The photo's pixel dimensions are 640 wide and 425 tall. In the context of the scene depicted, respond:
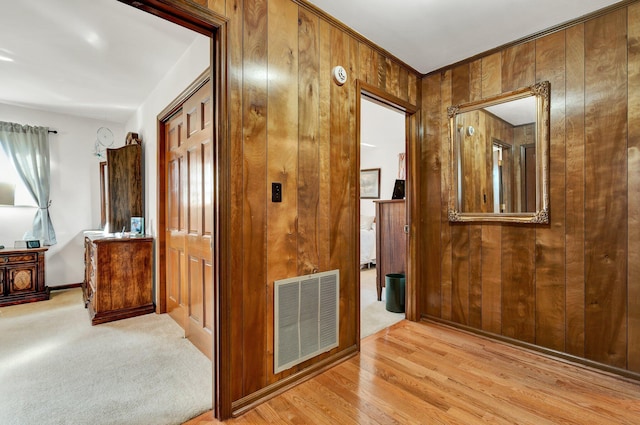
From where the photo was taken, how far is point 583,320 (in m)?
2.16

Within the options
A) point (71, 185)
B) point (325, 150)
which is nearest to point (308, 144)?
point (325, 150)

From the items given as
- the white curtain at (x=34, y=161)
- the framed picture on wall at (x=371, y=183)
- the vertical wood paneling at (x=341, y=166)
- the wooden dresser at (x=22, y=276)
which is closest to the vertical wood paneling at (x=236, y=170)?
the vertical wood paneling at (x=341, y=166)

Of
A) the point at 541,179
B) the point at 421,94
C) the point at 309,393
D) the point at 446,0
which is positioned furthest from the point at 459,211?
the point at 309,393

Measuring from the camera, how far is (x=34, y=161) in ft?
13.4

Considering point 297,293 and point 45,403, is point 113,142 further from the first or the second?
point 297,293

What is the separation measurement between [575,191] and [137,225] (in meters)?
4.42

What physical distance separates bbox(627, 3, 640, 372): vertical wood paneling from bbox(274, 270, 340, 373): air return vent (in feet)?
6.48

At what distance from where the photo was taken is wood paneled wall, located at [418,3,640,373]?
6.55 feet

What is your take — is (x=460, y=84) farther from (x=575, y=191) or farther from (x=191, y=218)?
(x=191, y=218)

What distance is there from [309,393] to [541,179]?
232 cm

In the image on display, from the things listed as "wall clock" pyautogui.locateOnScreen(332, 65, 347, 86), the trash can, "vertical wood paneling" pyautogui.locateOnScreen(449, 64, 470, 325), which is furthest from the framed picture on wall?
"wall clock" pyautogui.locateOnScreen(332, 65, 347, 86)

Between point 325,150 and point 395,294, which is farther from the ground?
point 325,150

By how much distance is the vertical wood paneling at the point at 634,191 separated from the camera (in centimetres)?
196

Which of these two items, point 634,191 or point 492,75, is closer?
point 634,191
